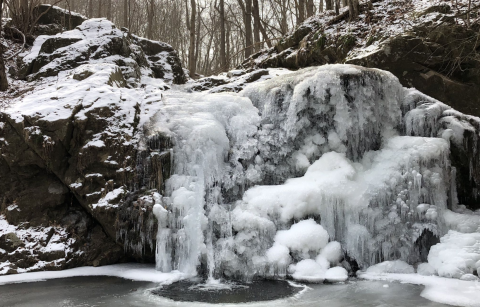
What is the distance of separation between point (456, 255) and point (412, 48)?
556 cm

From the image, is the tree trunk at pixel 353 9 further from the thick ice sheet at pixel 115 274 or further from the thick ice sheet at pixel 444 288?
the thick ice sheet at pixel 115 274

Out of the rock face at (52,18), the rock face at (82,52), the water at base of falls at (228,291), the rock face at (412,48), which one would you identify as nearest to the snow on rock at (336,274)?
the water at base of falls at (228,291)

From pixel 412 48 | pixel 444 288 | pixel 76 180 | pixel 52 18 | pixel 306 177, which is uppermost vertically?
pixel 52 18

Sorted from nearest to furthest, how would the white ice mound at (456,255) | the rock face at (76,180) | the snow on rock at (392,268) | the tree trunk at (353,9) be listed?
the white ice mound at (456,255), the snow on rock at (392,268), the rock face at (76,180), the tree trunk at (353,9)

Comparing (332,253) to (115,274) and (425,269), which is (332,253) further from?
(115,274)

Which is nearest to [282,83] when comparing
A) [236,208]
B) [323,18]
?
[236,208]

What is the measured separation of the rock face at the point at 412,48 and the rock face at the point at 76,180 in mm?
5798

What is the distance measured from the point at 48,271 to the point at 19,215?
1.09 meters

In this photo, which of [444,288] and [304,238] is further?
[304,238]

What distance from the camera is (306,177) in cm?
586

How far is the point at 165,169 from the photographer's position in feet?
18.9

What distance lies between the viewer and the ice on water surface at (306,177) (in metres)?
5.09

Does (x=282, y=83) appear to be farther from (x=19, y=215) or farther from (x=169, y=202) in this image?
(x=19, y=215)

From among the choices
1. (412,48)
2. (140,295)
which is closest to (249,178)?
(140,295)
